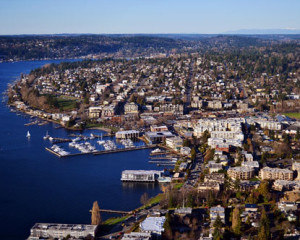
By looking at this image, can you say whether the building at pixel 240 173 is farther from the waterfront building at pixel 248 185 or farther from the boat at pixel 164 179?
the boat at pixel 164 179

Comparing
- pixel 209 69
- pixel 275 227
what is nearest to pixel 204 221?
pixel 275 227

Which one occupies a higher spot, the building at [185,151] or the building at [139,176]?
the building at [185,151]

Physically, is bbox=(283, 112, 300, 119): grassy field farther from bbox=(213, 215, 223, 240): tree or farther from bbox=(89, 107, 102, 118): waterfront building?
bbox=(213, 215, 223, 240): tree

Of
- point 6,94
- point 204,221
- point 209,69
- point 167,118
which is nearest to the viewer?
point 204,221

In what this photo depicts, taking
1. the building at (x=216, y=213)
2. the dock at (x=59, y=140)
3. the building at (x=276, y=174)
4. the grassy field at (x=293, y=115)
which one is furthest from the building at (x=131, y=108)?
the building at (x=216, y=213)

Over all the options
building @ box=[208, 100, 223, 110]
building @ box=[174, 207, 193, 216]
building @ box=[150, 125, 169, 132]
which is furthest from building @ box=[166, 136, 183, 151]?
building @ box=[208, 100, 223, 110]

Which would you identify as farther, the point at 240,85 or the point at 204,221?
the point at 240,85

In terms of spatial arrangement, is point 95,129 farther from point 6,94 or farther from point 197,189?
point 6,94
